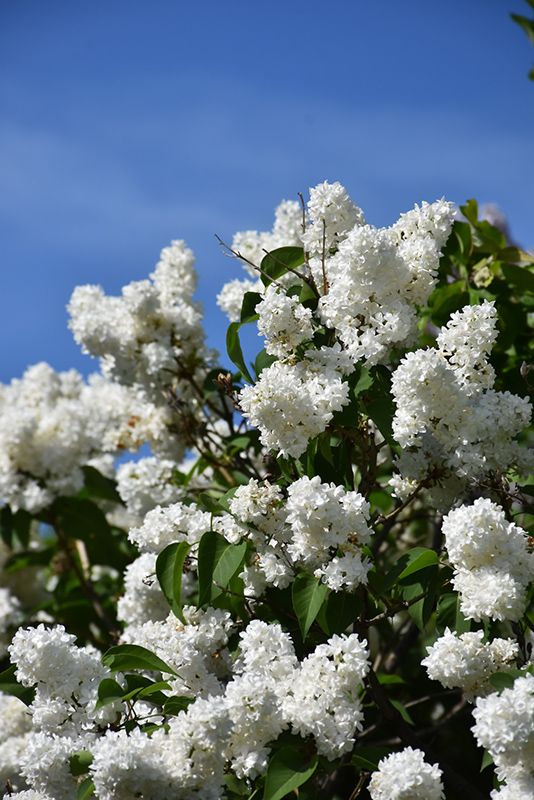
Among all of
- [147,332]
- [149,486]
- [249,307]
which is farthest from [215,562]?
[147,332]

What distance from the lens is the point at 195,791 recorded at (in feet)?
7.89

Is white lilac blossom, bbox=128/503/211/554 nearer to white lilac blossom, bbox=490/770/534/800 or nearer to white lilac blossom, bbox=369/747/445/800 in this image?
white lilac blossom, bbox=369/747/445/800

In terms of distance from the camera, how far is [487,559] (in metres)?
2.62

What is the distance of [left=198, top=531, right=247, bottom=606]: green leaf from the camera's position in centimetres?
283

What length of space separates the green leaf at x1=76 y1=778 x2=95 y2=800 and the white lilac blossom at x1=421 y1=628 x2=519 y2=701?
0.93 metres

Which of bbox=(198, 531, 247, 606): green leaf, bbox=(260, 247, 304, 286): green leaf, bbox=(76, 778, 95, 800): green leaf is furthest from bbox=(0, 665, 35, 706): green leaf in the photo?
bbox=(260, 247, 304, 286): green leaf

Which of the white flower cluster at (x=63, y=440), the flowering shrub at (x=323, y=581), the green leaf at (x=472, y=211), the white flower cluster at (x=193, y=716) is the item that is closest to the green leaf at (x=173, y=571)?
the flowering shrub at (x=323, y=581)

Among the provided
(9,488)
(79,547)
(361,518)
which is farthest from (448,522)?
(79,547)

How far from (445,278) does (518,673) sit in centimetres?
232

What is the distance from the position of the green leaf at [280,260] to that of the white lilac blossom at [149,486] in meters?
1.43

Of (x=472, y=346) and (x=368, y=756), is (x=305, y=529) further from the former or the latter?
(x=472, y=346)

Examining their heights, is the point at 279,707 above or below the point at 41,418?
below

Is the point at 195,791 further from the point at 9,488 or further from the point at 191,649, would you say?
the point at 9,488

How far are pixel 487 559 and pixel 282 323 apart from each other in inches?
36.7
